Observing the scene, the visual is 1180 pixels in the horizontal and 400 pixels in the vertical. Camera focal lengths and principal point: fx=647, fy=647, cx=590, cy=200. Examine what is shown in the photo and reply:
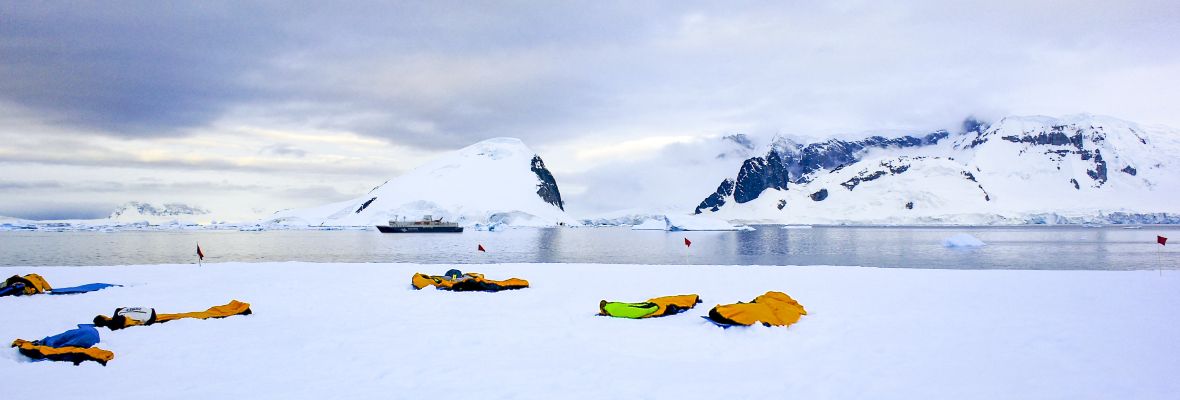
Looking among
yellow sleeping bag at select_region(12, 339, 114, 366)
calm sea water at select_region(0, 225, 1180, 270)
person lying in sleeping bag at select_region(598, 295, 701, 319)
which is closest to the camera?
yellow sleeping bag at select_region(12, 339, 114, 366)

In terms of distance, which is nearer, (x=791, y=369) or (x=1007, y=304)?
(x=791, y=369)

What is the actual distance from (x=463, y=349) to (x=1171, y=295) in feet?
53.7

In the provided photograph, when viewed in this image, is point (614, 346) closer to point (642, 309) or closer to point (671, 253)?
point (642, 309)

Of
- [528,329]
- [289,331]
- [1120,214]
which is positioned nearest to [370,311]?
[289,331]

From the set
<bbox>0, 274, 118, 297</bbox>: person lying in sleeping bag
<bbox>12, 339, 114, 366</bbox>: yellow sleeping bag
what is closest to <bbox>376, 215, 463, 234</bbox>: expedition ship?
<bbox>0, 274, 118, 297</bbox>: person lying in sleeping bag

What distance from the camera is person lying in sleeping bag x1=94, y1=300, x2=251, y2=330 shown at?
37.4 feet

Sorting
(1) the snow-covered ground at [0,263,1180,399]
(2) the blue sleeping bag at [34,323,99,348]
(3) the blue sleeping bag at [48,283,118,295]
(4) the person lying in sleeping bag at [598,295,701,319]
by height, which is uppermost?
(3) the blue sleeping bag at [48,283,118,295]

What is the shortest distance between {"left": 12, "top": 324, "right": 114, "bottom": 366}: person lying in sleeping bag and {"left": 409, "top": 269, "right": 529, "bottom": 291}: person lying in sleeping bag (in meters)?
8.86

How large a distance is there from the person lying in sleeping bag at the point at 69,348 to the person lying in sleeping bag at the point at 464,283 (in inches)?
349

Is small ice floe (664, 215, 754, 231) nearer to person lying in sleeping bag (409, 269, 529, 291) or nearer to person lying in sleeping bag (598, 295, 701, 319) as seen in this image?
person lying in sleeping bag (409, 269, 529, 291)

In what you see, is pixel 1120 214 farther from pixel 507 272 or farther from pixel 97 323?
pixel 97 323

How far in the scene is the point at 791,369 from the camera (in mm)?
8664

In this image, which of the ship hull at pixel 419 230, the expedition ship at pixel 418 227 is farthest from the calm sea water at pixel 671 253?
the ship hull at pixel 419 230

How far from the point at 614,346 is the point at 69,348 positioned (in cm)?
767
